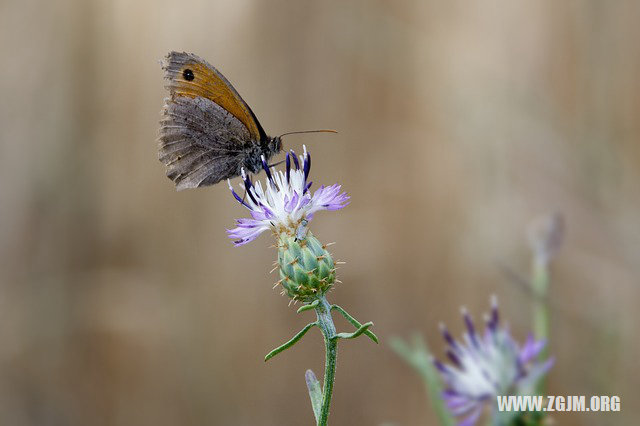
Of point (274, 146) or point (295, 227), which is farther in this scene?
point (274, 146)

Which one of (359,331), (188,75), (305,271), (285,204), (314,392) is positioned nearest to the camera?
(359,331)

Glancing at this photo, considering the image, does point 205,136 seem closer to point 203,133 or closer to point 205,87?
point 203,133

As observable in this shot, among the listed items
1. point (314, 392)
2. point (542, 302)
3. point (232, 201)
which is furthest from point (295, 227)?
point (232, 201)

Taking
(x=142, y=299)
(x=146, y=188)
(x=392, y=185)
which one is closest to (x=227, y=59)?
(x=146, y=188)

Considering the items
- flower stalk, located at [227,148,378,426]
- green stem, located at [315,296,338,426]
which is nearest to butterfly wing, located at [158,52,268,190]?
flower stalk, located at [227,148,378,426]

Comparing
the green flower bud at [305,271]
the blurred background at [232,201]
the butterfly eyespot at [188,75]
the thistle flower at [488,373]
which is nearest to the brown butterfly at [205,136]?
the butterfly eyespot at [188,75]

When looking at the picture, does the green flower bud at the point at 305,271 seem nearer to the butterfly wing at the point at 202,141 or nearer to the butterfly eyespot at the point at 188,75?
the butterfly wing at the point at 202,141

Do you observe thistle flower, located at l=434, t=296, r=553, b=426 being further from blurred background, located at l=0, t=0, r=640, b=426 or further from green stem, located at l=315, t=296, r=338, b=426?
blurred background, located at l=0, t=0, r=640, b=426
